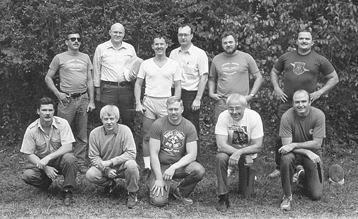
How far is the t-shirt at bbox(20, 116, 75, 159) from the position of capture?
21.1 ft

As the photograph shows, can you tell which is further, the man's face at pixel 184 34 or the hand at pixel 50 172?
the man's face at pixel 184 34

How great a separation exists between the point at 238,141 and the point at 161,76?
1.37 metres

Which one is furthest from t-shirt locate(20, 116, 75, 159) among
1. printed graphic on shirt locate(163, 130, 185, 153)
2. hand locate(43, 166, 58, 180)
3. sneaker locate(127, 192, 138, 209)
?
printed graphic on shirt locate(163, 130, 185, 153)

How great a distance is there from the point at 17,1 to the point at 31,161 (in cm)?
319

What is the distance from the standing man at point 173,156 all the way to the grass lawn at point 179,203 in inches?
6.6

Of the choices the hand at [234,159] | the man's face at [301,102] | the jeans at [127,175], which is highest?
the man's face at [301,102]

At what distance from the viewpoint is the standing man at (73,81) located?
24.2 ft

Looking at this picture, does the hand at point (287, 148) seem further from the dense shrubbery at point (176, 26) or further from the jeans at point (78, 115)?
the jeans at point (78, 115)

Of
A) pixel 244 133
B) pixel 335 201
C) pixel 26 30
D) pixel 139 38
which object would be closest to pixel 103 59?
pixel 139 38

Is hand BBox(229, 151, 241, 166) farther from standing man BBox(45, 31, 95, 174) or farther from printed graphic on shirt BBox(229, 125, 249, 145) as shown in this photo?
standing man BBox(45, 31, 95, 174)

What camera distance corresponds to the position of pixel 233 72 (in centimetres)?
704

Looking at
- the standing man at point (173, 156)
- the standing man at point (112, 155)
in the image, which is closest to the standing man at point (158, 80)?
the standing man at point (173, 156)

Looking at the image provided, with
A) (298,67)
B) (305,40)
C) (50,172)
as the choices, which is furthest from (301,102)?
(50,172)

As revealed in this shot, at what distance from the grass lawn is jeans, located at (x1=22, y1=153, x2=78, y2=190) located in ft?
0.71
